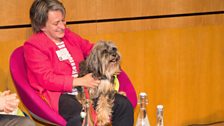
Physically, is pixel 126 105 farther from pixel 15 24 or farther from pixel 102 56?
pixel 15 24

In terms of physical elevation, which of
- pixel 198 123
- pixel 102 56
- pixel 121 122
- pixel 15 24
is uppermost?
pixel 15 24

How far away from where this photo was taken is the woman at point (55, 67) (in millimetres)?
3297

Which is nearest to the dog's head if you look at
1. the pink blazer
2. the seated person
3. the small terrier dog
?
the small terrier dog

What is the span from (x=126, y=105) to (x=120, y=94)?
0.49 feet

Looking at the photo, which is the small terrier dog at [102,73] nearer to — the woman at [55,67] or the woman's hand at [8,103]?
the woman at [55,67]

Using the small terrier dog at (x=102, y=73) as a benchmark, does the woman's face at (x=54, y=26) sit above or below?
above

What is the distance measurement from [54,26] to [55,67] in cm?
32

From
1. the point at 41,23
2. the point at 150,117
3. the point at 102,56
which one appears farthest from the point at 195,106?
the point at 41,23

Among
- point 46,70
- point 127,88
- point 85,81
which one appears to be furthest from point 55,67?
point 127,88

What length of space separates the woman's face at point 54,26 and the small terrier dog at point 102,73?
0.98 ft

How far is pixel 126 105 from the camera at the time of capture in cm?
340

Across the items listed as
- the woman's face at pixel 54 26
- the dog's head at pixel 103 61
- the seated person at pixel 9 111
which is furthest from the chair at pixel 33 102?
the dog's head at pixel 103 61

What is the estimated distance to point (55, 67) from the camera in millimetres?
3398

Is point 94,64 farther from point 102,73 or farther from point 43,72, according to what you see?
point 43,72
